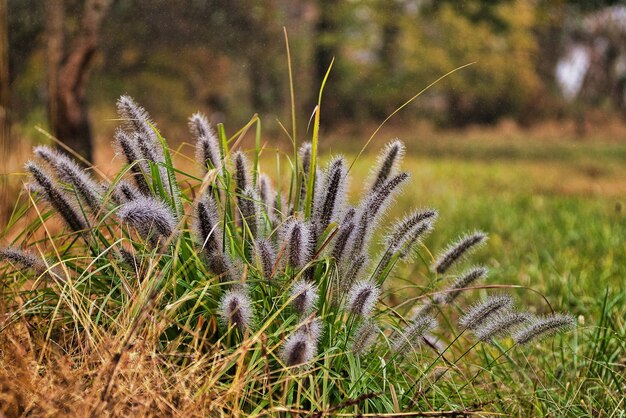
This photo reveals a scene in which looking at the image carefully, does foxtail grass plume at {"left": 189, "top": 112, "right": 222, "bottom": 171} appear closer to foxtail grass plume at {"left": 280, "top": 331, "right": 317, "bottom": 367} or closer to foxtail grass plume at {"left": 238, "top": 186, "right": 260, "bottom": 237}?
foxtail grass plume at {"left": 238, "top": 186, "right": 260, "bottom": 237}

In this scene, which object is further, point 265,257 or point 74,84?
point 74,84

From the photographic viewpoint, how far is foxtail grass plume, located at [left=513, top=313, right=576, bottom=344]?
1.94 meters

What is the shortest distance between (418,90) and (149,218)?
18.0 m

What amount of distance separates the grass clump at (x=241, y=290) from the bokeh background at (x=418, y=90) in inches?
65.5

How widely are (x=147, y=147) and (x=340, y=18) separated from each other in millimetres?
16210

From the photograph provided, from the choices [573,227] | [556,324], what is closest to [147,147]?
[556,324]

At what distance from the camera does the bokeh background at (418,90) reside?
607 centimetres

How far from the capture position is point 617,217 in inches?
248

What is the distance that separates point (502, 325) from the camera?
195 cm

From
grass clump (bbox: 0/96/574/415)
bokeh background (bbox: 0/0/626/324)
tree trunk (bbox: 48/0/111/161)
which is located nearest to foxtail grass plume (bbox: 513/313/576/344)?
grass clump (bbox: 0/96/574/415)

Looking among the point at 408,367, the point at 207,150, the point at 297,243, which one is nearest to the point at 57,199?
the point at 207,150

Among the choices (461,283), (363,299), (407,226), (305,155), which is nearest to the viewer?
(363,299)

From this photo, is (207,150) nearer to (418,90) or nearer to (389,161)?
(389,161)

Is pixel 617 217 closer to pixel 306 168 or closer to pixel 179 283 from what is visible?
pixel 306 168
